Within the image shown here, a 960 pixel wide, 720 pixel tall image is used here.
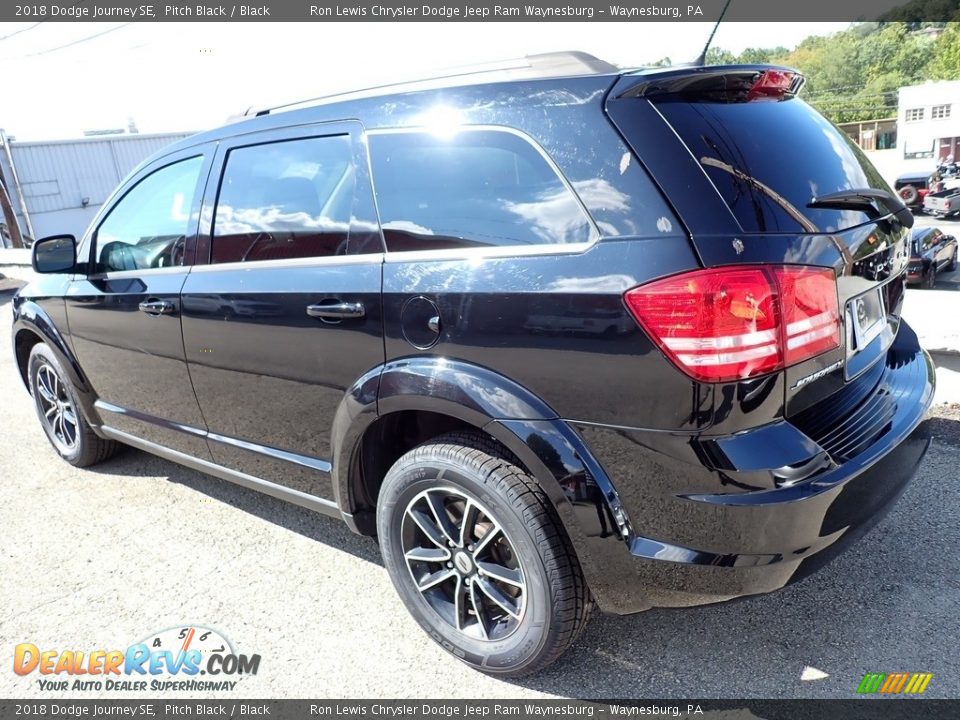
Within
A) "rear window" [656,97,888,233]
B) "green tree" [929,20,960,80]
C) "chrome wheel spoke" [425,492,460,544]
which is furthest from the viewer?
"green tree" [929,20,960,80]

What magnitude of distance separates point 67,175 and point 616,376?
2721 cm

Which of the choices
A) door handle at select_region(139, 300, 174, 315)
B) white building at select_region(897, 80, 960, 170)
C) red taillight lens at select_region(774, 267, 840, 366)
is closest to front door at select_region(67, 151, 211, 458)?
door handle at select_region(139, 300, 174, 315)

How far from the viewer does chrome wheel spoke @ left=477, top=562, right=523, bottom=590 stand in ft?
7.38

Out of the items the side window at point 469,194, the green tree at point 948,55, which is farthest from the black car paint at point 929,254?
the green tree at point 948,55

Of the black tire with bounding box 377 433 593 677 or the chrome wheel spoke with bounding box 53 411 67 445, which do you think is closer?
the black tire with bounding box 377 433 593 677

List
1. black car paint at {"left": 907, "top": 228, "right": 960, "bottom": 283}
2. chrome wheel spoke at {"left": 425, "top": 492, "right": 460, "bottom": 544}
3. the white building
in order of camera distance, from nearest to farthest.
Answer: chrome wheel spoke at {"left": 425, "top": 492, "right": 460, "bottom": 544}, black car paint at {"left": 907, "top": 228, "right": 960, "bottom": 283}, the white building

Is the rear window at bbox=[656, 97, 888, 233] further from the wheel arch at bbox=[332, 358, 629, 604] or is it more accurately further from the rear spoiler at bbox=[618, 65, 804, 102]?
the wheel arch at bbox=[332, 358, 629, 604]

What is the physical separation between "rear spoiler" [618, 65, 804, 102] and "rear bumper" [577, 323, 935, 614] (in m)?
0.95

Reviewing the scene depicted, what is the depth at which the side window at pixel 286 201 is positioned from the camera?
259cm

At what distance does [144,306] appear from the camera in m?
3.28

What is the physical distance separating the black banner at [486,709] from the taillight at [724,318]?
1075 mm

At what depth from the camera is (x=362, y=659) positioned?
2.54 meters

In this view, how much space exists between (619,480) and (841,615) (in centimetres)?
119

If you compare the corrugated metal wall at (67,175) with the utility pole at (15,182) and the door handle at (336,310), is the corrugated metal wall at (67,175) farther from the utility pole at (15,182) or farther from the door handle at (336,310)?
the door handle at (336,310)
